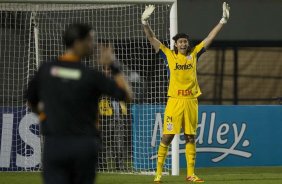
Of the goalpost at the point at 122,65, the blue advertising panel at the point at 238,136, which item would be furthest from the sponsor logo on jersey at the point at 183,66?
the blue advertising panel at the point at 238,136

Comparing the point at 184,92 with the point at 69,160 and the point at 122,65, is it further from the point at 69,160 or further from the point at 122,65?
the point at 69,160

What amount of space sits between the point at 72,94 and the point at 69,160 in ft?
1.49

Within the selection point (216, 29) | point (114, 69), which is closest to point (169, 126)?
point (216, 29)

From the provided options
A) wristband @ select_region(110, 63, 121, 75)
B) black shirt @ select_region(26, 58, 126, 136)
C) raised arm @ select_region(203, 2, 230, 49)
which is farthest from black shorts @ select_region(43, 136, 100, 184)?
raised arm @ select_region(203, 2, 230, 49)

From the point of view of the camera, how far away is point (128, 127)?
14531mm

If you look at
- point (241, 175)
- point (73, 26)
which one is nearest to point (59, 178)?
point (73, 26)

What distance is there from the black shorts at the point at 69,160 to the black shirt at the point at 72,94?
7cm

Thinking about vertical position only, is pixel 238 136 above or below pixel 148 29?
below

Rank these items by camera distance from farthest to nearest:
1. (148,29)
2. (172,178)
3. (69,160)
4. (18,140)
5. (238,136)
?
(238,136) → (18,140) → (172,178) → (148,29) → (69,160)

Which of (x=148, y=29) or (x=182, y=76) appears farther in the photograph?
(x=182, y=76)

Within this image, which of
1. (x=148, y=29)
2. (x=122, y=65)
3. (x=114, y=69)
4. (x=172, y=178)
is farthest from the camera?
(x=122, y=65)

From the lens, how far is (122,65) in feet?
49.1

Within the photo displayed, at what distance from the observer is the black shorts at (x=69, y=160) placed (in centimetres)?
560

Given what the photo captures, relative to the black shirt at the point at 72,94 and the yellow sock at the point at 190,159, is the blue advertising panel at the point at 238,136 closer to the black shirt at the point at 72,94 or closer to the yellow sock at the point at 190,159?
the yellow sock at the point at 190,159
